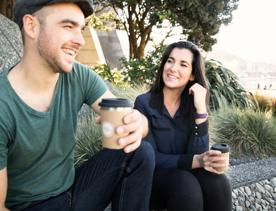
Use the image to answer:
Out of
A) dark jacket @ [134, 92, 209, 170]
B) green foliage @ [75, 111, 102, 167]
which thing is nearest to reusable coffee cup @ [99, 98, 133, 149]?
dark jacket @ [134, 92, 209, 170]

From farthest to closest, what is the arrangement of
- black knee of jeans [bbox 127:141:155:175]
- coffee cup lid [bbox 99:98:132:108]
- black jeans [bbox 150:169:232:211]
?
1. black jeans [bbox 150:169:232:211]
2. black knee of jeans [bbox 127:141:155:175]
3. coffee cup lid [bbox 99:98:132:108]

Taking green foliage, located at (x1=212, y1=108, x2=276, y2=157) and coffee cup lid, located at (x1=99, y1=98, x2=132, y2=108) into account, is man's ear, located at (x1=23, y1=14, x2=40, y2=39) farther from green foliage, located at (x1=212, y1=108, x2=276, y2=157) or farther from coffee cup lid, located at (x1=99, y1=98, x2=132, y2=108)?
green foliage, located at (x1=212, y1=108, x2=276, y2=157)

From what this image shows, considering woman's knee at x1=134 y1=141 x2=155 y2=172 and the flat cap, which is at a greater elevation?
the flat cap

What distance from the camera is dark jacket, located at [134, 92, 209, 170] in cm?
308

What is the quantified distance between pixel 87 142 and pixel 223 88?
397 centimetres

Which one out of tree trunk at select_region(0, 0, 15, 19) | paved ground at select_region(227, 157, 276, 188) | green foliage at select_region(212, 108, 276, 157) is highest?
tree trunk at select_region(0, 0, 15, 19)

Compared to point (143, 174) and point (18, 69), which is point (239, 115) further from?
point (18, 69)

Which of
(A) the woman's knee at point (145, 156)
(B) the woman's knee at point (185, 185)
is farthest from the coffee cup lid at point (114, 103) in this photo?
(B) the woman's knee at point (185, 185)

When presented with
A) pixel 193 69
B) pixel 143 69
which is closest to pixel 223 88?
pixel 143 69

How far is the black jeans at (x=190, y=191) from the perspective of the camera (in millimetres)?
2691

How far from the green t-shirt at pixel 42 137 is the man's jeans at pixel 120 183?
10 centimetres

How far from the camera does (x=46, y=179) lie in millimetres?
2217

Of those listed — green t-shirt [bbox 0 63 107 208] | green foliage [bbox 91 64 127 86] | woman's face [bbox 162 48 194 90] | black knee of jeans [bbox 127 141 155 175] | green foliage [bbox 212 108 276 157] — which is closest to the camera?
green t-shirt [bbox 0 63 107 208]

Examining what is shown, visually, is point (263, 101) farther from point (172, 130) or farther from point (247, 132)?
point (172, 130)
